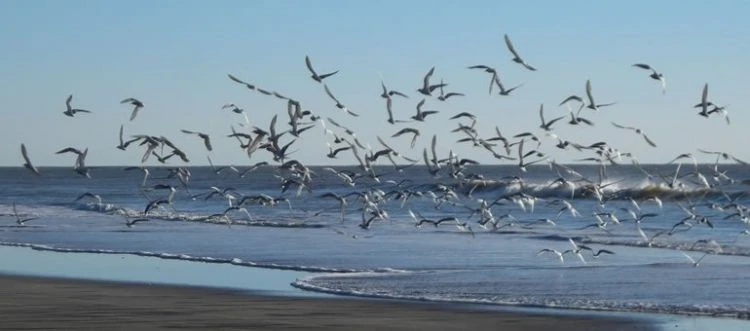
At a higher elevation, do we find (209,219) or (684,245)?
(209,219)

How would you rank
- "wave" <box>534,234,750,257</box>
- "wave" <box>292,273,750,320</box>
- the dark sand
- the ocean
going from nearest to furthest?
the dark sand
"wave" <box>292,273,750,320</box>
the ocean
"wave" <box>534,234,750,257</box>

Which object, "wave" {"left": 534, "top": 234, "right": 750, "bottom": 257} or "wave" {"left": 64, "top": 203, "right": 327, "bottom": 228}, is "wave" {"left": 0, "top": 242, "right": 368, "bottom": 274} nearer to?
"wave" {"left": 64, "top": 203, "right": 327, "bottom": 228}

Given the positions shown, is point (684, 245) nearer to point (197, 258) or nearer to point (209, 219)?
point (197, 258)

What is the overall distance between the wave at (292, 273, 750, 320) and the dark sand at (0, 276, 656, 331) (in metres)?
0.67

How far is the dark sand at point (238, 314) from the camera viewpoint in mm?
15617

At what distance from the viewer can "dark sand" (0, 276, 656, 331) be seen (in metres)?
15.6

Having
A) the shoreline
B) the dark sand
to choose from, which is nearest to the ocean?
the shoreline

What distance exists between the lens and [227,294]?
1927 centimetres

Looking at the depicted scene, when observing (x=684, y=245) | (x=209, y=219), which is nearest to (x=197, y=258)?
(x=684, y=245)

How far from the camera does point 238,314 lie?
54.2ft

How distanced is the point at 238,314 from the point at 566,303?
14.7 ft

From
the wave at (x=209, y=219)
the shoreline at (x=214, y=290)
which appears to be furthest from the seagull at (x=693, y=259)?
the wave at (x=209, y=219)

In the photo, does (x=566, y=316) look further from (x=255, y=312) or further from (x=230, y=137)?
(x=230, y=137)

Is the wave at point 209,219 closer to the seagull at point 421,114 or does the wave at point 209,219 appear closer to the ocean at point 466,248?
the ocean at point 466,248
